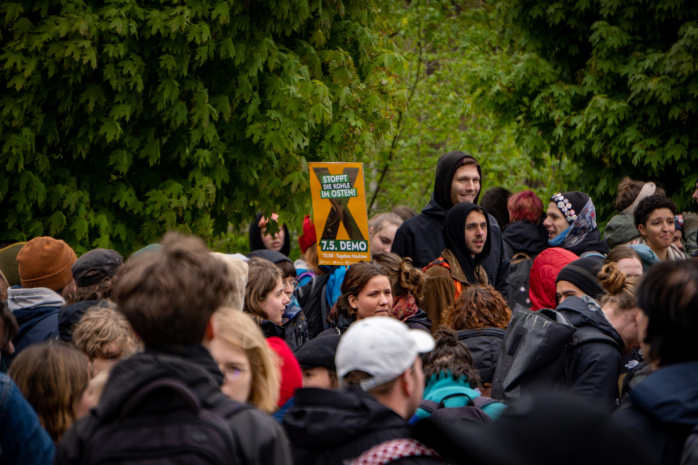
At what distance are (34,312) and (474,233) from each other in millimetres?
3606

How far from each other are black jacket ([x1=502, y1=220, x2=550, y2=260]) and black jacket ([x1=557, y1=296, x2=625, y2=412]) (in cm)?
373

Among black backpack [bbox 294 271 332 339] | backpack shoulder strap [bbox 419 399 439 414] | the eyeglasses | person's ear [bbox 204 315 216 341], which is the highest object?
person's ear [bbox 204 315 216 341]

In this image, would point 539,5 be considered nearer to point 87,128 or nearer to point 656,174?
point 656,174

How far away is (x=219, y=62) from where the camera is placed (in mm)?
7367

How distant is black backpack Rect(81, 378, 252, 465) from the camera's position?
2078 millimetres

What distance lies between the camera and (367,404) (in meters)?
2.67

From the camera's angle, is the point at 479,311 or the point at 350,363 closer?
the point at 350,363

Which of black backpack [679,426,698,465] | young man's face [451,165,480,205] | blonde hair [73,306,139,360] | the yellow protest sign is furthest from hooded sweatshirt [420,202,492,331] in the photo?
black backpack [679,426,698,465]

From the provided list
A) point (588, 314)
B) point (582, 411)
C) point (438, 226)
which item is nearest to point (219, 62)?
point (438, 226)

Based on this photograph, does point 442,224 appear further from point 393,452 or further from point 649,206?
point 393,452

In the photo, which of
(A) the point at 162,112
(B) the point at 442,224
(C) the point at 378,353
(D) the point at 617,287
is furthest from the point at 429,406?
(A) the point at 162,112

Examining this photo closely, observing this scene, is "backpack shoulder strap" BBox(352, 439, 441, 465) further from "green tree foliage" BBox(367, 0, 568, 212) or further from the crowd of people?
"green tree foliage" BBox(367, 0, 568, 212)

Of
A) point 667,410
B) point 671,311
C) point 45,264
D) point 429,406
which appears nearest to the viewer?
point 667,410

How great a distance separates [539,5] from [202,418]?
1077 centimetres
